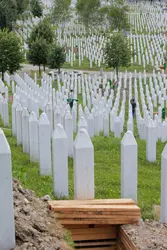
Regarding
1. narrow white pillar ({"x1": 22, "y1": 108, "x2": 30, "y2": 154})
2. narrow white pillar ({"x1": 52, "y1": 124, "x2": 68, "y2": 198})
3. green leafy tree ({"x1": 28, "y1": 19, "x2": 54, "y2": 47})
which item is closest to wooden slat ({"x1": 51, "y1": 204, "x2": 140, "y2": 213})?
narrow white pillar ({"x1": 52, "y1": 124, "x2": 68, "y2": 198})

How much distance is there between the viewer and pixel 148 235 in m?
4.81

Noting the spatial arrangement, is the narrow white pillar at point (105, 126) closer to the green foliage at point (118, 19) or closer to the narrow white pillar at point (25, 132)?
the narrow white pillar at point (25, 132)

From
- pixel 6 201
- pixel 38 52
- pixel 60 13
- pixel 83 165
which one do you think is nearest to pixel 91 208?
pixel 83 165

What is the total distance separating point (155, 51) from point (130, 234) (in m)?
48.4

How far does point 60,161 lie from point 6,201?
5.56 feet

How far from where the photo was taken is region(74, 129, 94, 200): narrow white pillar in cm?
542

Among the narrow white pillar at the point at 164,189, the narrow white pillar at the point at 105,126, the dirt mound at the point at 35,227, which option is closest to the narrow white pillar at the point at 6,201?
the dirt mound at the point at 35,227

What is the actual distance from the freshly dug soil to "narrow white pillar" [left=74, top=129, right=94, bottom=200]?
0.74 meters

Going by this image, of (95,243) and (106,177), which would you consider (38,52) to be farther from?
(95,243)

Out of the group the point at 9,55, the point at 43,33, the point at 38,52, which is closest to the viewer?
the point at 9,55

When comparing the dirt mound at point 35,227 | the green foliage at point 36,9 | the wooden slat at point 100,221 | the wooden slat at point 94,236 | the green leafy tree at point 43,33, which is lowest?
the wooden slat at point 94,236

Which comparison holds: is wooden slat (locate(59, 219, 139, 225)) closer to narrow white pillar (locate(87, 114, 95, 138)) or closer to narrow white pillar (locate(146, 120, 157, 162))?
narrow white pillar (locate(146, 120, 157, 162))

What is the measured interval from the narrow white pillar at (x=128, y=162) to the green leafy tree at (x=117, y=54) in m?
35.8

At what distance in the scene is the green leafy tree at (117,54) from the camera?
135ft
